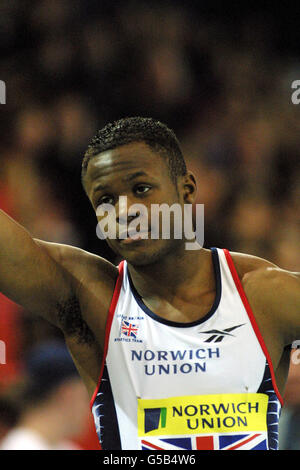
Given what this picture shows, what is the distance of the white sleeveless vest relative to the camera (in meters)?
1.63

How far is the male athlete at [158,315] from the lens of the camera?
163cm

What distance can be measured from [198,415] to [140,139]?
0.85m

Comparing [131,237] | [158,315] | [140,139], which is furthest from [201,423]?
[140,139]

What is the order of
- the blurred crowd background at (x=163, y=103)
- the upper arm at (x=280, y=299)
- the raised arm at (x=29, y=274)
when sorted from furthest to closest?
the blurred crowd background at (x=163, y=103) → the upper arm at (x=280, y=299) → the raised arm at (x=29, y=274)

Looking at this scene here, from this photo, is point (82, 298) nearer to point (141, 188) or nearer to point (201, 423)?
point (141, 188)

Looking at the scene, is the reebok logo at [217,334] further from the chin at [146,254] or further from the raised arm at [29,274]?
the raised arm at [29,274]

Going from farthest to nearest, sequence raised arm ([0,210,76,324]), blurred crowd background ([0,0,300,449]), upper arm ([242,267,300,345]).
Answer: blurred crowd background ([0,0,300,449])
upper arm ([242,267,300,345])
raised arm ([0,210,76,324])

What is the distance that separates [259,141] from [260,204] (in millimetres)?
452

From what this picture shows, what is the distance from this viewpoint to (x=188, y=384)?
1.66m

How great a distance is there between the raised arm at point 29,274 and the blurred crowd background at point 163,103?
154 cm

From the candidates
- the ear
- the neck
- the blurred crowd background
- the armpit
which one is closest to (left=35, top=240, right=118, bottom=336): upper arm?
the armpit

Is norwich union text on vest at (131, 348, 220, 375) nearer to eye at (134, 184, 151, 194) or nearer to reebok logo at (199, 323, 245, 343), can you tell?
reebok logo at (199, 323, 245, 343)

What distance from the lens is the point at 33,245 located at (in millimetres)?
1662

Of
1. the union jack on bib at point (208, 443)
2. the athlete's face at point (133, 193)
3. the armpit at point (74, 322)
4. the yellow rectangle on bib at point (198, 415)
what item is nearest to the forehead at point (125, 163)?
the athlete's face at point (133, 193)
